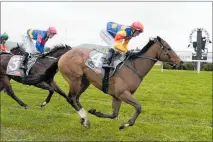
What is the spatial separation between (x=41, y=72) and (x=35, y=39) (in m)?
0.72

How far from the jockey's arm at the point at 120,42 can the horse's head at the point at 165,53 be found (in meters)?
0.47

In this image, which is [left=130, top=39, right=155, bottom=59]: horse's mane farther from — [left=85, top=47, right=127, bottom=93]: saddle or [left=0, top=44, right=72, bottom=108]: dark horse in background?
A: [left=0, top=44, right=72, bottom=108]: dark horse in background

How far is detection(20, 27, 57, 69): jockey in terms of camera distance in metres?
6.92

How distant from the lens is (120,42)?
542 centimetres

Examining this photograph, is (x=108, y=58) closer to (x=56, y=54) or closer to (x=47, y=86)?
(x=56, y=54)

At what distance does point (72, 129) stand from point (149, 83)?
670cm

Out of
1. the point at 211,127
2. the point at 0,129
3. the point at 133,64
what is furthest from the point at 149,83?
the point at 133,64

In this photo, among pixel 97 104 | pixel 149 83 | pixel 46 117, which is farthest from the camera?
pixel 149 83

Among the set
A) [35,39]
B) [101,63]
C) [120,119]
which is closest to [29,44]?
[35,39]

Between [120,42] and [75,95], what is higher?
[120,42]

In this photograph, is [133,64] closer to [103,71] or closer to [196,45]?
[103,71]

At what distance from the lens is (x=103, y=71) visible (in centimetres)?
557

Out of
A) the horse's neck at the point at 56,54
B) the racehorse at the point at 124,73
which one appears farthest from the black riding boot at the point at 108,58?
the horse's neck at the point at 56,54

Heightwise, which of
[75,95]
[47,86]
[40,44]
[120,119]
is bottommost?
[120,119]
